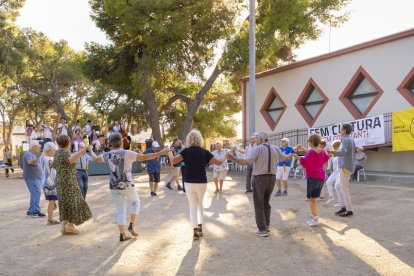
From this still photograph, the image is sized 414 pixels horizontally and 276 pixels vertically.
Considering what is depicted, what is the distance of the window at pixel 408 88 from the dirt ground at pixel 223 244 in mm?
5401

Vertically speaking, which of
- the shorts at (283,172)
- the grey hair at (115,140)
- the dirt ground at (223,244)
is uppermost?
Result: the grey hair at (115,140)

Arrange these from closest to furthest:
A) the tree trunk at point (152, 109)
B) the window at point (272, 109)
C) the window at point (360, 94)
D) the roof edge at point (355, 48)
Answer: the roof edge at point (355, 48), the window at point (360, 94), the window at point (272, 109), the tree trunk at point (152, 109)

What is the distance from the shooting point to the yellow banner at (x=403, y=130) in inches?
503

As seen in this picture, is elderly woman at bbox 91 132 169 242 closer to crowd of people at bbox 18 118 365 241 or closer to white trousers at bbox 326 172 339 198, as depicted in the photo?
crowd of people at bbox 18 118 365 241

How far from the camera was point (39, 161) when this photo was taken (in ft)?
26.9

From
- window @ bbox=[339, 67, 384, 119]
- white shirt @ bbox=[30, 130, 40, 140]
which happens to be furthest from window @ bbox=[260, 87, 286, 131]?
white shirt @ bbox=[30, 130, 40, 140]

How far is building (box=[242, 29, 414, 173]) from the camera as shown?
550 inches

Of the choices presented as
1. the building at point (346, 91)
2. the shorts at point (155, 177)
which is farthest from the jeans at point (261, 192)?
the building at point (346, 91)

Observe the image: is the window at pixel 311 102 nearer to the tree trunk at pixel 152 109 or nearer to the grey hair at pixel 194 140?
the tree trunk at pixel 152 109

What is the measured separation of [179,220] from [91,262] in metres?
2.85

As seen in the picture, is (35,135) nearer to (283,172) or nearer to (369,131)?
(283,172)

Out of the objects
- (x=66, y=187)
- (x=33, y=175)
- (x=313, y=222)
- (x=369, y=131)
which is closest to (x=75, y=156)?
(x=66, y=187)

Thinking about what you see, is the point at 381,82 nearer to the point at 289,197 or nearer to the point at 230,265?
the point at 289,197

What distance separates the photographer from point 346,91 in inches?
623
